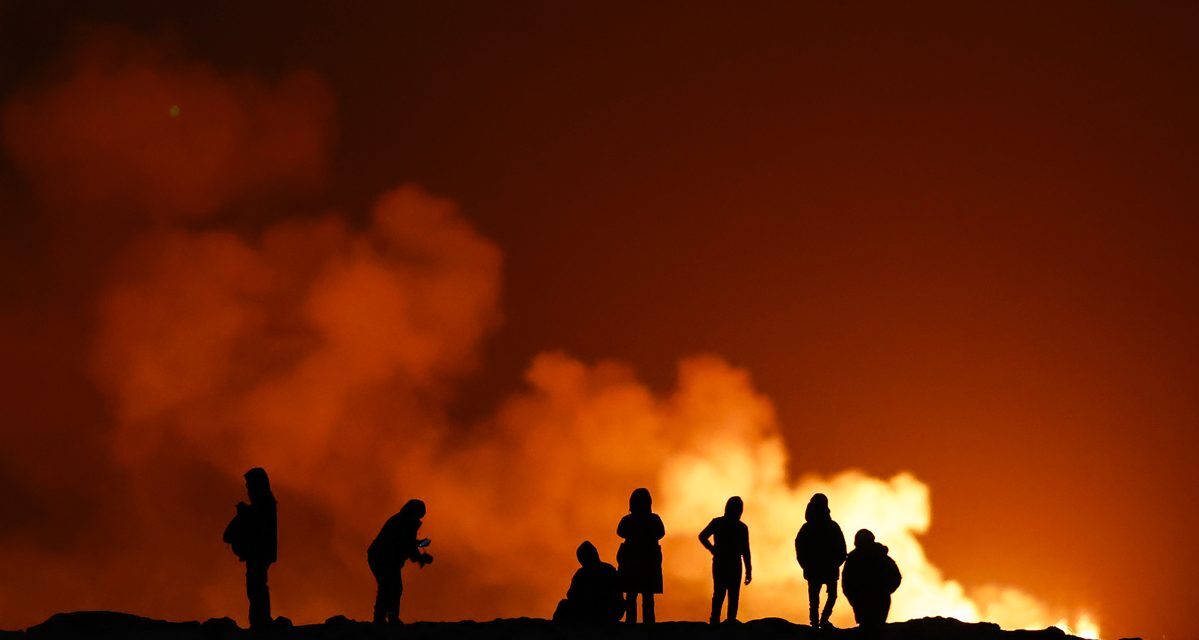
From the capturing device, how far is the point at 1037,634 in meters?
22.8

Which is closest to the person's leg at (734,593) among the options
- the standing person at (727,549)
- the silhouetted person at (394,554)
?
the standing person at (727,549)

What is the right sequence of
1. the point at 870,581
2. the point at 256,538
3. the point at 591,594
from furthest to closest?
the point at 591,594, the point at 256,538, the point at 870,581

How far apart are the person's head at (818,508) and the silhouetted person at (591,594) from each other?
2.93 meters

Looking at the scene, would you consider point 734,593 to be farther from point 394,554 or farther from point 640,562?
point 394,554

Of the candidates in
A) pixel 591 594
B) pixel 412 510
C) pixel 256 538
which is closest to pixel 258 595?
pixel 256 538

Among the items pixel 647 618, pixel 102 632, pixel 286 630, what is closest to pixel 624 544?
pixel 647 618

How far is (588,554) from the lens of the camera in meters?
23.9

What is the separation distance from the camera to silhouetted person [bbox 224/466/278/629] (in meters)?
21.7

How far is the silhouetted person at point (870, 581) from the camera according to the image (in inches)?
831

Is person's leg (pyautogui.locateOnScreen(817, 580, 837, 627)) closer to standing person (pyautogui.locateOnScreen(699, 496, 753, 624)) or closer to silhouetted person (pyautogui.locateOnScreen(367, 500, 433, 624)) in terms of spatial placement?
standing person (pyautogui.locateOnScreen(699, 496, 753, 624))

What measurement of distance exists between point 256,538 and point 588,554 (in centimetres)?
482

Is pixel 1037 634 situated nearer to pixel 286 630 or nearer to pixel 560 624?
pixel 560 624

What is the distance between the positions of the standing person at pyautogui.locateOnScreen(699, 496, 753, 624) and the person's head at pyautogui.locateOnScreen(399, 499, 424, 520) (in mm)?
4021

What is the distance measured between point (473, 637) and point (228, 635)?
10.2ft
